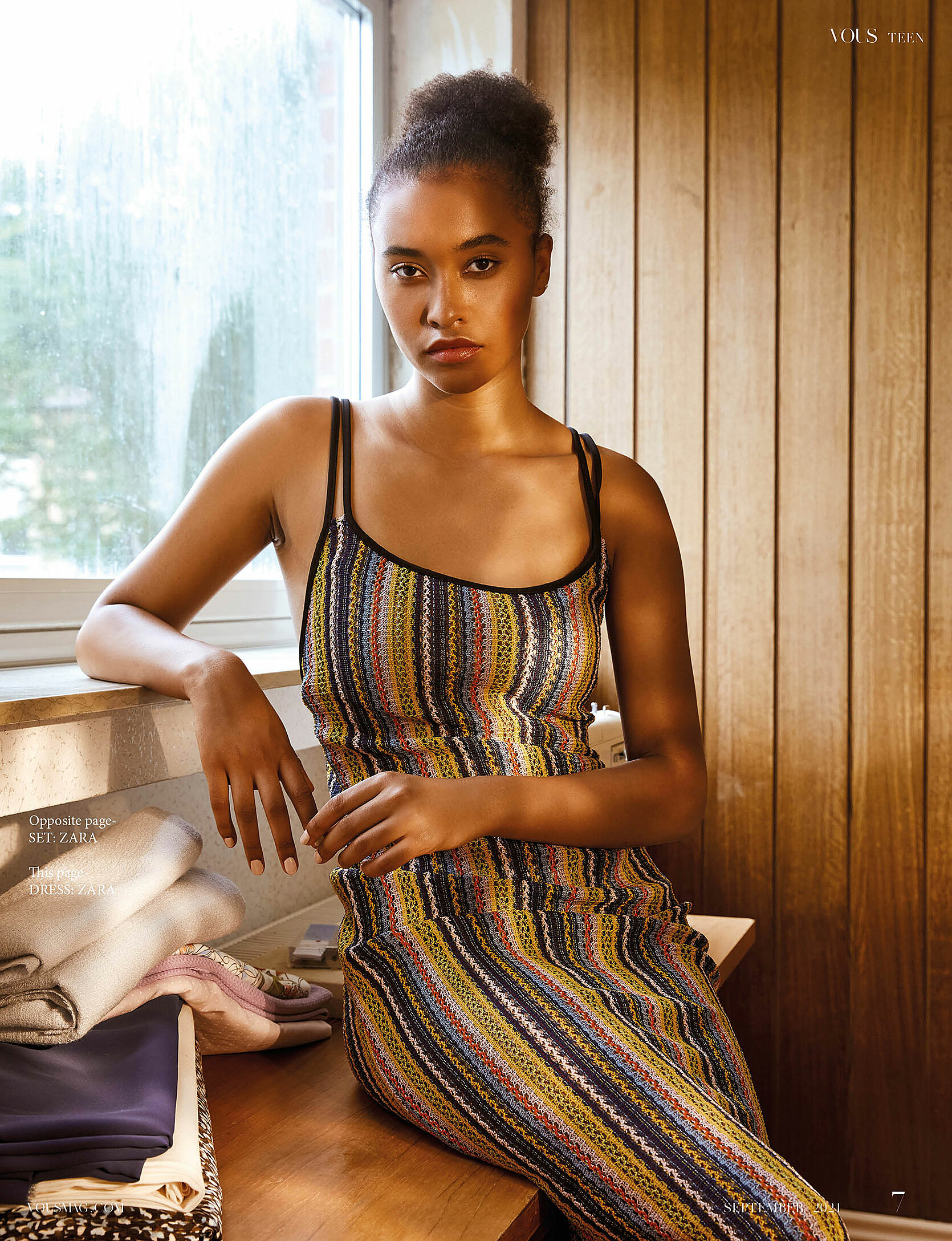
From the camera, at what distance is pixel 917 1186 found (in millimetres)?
1802

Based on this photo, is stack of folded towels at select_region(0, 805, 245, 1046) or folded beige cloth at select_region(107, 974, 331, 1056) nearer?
stack of folded towels at select_region(0, 805, 245, 1046)

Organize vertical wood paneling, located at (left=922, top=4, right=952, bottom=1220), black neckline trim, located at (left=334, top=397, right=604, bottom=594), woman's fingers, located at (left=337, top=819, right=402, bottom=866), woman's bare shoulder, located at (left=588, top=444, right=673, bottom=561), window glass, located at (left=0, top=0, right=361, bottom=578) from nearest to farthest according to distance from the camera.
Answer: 1. woman's fingers, located at (left=337, top=819, right=402, bottom=866)
2. black neckline trim, located at (left=334, top=397, right=604, bottom=594)
3. woman's bare shoulder, located at (left=588, top=444, right=673, bottom=561)
4. window glass, located at (left=0, top=0, right=361, bottom=578)
5. vertical wood paneling, located at (left=922, top=4, right=952, bottom=1220)

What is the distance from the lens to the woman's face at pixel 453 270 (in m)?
1.02

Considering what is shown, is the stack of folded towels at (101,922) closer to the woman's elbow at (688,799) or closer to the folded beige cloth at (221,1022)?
the folded beige cloth at (221,1022)

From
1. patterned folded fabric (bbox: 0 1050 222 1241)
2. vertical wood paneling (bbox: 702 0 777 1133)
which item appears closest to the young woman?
patterned folded fabric (bbox: 0 1050 222 1241)

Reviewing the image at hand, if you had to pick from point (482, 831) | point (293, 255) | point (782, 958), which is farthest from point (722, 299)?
point (482, 831)

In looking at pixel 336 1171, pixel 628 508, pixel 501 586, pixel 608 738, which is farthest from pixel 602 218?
pixel 336 1171

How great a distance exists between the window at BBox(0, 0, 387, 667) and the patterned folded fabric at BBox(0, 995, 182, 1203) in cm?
54

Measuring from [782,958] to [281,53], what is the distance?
168cm

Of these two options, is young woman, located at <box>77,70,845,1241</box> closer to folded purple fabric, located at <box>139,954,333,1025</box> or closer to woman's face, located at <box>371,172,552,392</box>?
woman's face, located at <box>371,172,552,392</box>

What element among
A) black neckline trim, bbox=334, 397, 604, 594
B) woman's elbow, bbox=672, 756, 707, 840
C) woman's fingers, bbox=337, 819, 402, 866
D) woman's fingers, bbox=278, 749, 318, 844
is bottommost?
woman's elbow, bbox=672, 756, 707, 840

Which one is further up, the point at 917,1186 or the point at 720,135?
the point at 720,135

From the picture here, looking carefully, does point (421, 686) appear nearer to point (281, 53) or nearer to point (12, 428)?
point (12, 428)

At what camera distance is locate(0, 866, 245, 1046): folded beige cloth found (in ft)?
2.88
